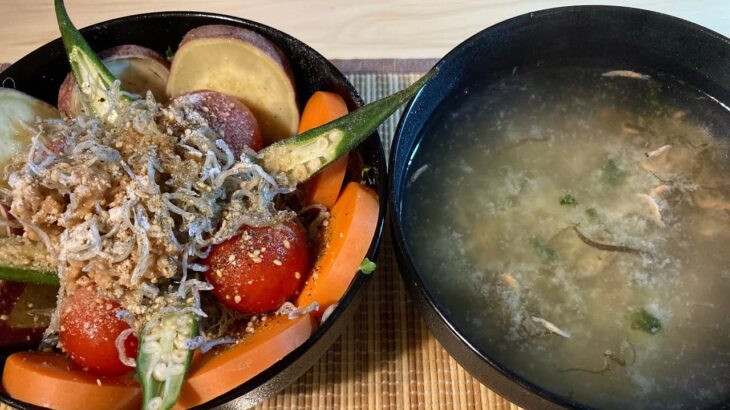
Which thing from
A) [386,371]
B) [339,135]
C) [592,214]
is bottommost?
[386,371]

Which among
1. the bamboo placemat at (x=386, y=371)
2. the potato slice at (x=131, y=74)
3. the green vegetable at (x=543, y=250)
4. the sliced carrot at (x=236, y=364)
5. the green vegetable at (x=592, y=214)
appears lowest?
the bamboo placemat at (x=386, y=371)

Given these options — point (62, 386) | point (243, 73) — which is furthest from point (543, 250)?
point (62, 386)

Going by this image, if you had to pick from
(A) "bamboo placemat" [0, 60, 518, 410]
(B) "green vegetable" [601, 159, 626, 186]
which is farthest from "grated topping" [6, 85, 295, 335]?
(B) "green vegetable" [601, 159, 626, 186]

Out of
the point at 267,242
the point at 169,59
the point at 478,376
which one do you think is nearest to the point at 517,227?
the point at 478,376

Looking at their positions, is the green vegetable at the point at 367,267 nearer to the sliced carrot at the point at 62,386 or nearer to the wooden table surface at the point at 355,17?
the sliced carrot at the point at 62,386

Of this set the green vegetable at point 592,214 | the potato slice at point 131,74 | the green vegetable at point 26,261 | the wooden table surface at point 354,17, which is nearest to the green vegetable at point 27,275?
the green vegetable at point 26,261

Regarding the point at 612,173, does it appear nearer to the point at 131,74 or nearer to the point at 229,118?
the point at 229,118
